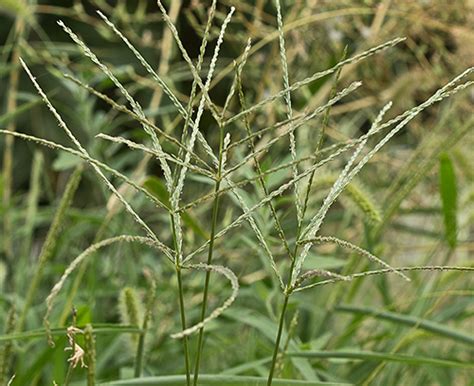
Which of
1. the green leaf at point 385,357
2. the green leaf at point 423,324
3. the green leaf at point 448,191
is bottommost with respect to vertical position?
the green leaf at point 423,324

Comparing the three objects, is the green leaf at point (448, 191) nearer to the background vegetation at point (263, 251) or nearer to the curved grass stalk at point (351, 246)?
the background vegetation at point (263, 251)

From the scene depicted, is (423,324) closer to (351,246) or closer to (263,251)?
(263,251)

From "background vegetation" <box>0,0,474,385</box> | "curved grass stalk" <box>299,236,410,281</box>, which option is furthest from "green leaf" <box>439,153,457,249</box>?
"curved grass stalk" <box>299,236,410,281</box>

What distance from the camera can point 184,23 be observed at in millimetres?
2822

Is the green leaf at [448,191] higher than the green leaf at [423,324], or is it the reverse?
the green leaf at [448,191]

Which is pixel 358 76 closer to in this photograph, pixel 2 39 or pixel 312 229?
pixel 312 229

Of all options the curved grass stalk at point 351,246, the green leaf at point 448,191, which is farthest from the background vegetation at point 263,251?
the curved grass stalk at point 351,246

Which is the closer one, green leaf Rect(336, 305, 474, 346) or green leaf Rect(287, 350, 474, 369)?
green leaf Rect(287, 350, 474, 369)

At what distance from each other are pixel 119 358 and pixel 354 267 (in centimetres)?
30

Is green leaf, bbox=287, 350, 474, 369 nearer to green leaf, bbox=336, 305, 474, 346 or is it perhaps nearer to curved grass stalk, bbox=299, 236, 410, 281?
green leaf, bbox=336, 305, 474, 346

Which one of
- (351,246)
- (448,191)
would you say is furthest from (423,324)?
(351,246)

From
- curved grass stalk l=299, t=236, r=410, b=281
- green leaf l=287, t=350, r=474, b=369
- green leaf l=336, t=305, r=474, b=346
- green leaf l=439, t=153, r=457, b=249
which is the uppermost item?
curved grass stalk l=299, t=236, r=410, b=281

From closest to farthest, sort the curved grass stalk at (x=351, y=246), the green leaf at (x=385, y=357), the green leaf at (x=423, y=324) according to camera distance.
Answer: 1. the curved grass stalk at (x=351, y=246)
2. the green leaf at (x=385, y=357)
3. the green leaf at (x=423, y=324)

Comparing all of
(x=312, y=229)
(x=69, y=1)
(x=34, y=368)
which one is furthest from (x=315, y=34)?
(x=69, y=1)
